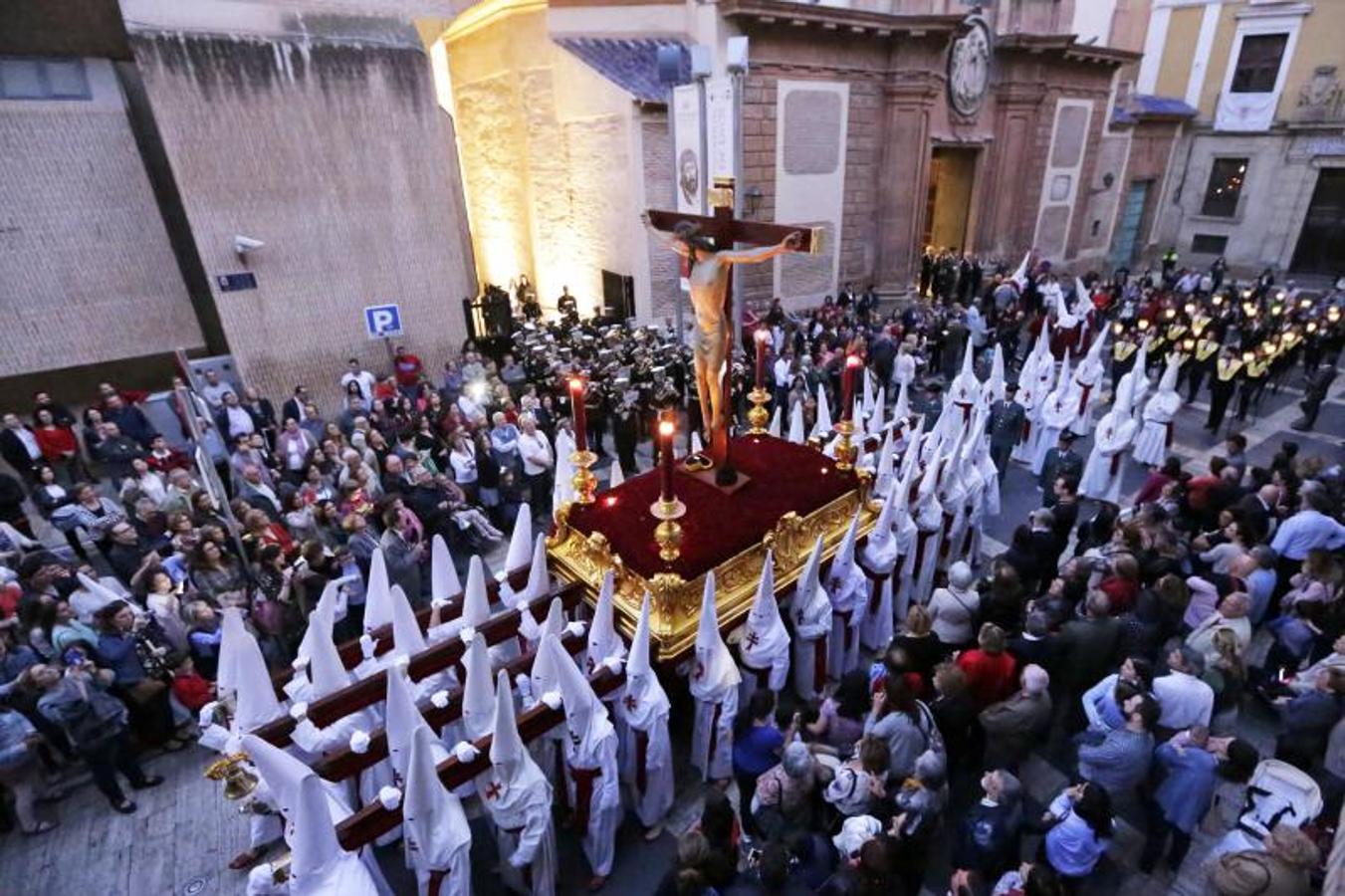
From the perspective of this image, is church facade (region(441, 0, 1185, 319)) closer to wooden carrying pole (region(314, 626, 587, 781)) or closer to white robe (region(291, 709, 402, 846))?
wooden carrying pole (region(314, 626, 587, 781))

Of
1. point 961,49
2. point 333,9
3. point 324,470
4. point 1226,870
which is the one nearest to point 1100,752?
point 1226,870

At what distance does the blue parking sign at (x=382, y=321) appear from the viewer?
12.3 metres

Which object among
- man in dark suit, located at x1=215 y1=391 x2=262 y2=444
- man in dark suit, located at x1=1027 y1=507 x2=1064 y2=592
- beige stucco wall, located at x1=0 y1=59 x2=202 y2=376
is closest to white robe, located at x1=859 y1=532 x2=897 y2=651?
man in dark suit, located at x1=1027 y1=507 x2=1064 y2=592

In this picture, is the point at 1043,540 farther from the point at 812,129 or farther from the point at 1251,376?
the point at 812,129

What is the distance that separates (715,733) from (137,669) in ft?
14.7

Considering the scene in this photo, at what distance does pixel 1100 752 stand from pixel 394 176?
1282cm

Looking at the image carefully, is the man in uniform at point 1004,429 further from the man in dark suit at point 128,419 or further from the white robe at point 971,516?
the man in dark suit at point 128,419

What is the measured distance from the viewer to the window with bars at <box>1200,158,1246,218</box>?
24172 millimetres

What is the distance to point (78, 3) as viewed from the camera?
32.9ft

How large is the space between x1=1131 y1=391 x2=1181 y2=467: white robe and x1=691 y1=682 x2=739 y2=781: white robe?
7.65 metres

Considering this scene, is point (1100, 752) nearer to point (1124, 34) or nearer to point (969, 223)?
point (969, 223)

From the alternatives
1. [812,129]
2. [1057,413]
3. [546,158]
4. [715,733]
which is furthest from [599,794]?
[546,158]

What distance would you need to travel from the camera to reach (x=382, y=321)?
12.3 metres

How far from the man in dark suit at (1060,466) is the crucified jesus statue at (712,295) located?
151 inches
